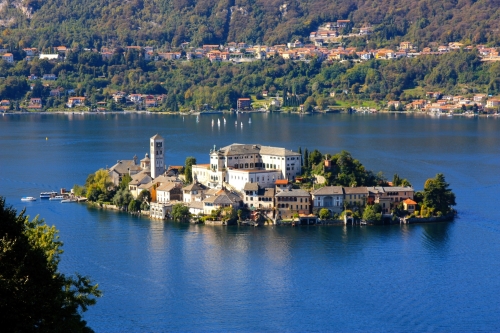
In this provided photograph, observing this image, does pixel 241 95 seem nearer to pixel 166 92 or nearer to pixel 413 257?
pixel 166 92

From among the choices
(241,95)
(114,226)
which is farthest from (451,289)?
(241,95)

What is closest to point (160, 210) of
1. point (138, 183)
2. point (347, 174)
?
point (138, 183)

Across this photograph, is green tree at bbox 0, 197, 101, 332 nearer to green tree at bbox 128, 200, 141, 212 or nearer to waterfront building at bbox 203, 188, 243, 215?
waterfront building at bbox 203, 188, 243, 215

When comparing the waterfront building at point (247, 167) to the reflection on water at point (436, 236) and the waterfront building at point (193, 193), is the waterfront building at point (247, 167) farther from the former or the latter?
the reflection on water at point (436, 236)

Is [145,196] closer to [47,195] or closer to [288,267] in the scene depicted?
[47,195]

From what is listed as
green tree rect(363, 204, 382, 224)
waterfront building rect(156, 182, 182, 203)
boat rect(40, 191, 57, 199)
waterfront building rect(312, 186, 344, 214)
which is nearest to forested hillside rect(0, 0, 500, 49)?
boat rect(40, 191, 57, 199)

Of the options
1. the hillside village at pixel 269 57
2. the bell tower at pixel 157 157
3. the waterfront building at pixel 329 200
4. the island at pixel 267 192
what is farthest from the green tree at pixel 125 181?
the hillside village at pixel 269 57
